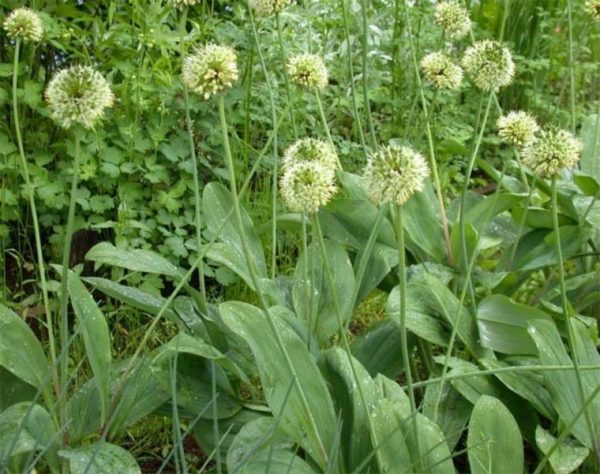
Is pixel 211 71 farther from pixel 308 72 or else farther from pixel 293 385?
pixel 293 385

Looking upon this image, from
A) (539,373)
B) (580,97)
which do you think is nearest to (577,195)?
(539,373)

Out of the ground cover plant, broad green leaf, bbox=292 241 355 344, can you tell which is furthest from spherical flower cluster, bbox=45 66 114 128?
broad green leaf, bbox=292 241 355 344

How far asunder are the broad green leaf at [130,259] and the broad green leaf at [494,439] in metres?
0.83

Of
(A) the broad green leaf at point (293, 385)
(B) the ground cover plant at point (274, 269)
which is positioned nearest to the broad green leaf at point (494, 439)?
(B) the ground cover plant at point (274, 269)

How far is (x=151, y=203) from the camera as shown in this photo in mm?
3031

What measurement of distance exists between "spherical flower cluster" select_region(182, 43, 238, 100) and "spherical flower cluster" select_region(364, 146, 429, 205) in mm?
314

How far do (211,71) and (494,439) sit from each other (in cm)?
95

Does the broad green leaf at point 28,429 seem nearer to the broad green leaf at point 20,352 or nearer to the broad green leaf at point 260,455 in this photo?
the broad green leaf at point 20,352

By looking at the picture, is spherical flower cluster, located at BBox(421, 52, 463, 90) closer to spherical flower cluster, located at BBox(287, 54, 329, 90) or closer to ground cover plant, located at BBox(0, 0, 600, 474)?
ground cover plant, located at BBox(0, 0, 600, 474)

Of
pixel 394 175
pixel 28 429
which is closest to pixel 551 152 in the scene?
pixel 394 175

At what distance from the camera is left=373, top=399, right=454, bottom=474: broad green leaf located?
1.78 metres

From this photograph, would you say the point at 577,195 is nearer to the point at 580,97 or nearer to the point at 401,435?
the point at 401,435

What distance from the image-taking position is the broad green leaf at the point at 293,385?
1836mm

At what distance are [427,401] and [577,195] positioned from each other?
2.80 feet
